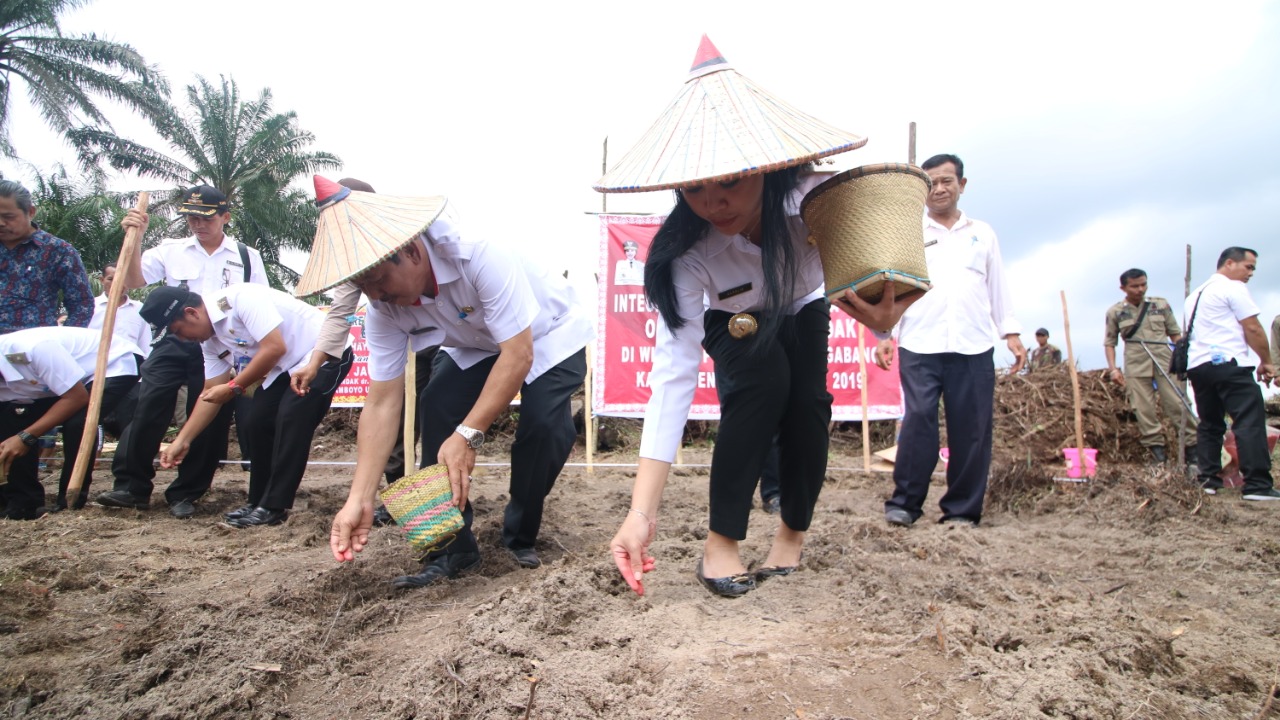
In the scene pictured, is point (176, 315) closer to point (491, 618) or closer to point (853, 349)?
point (491, 618)

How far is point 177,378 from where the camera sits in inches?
172

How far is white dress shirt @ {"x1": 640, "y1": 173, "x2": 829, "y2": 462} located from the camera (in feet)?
6.98

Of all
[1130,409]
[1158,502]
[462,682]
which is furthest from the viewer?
[1130,409]

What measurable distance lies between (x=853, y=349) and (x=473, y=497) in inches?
135

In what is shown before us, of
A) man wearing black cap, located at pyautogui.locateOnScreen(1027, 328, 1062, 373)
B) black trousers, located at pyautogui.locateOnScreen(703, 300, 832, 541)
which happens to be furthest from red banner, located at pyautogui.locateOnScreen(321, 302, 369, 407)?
man wearing black cap, located at pyautogui.locateOnScreen(1027, 328, 1062, 373)

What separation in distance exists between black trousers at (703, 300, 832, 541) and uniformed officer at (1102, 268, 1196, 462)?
6.23m

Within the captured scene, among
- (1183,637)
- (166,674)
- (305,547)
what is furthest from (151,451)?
(1183,637)

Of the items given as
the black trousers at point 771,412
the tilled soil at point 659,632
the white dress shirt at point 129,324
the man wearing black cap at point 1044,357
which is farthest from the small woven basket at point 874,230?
the man wearing black cap at point 1044,357

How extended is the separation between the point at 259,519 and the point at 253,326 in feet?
3.19

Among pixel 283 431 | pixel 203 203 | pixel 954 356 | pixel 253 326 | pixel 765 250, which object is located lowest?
pixel 283 431

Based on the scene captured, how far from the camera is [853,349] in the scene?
6.39 m

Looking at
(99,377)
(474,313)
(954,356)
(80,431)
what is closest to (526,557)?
(474,313)

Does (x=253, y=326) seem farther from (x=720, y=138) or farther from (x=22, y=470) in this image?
(x=720, y=138)

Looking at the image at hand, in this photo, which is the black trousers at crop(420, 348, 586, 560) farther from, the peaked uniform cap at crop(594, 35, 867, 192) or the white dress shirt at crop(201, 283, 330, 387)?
the white dress shirt at crop(201, 283, 330, 387)
